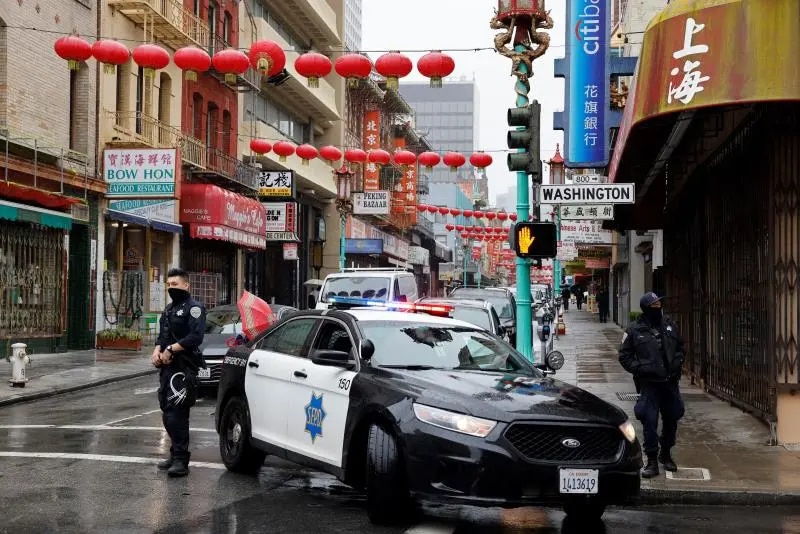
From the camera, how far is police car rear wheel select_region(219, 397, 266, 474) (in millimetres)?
9602

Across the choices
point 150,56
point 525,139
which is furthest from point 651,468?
point 150,56

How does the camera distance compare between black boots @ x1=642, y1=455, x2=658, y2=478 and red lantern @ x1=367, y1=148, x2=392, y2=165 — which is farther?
red lantern @ x1=367, y1=148, x2=392, y2=165

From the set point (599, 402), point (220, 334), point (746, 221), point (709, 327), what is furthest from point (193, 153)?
point (599, 402)

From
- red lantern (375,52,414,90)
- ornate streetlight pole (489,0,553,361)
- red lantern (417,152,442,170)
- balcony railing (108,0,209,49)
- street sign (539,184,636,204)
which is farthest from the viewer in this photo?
balcony railing (108,0,209,49)

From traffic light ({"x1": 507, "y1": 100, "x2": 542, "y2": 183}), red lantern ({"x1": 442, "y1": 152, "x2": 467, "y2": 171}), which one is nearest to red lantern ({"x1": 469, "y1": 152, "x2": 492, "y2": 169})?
red lantern ({"x1": 442, "y1": 152, "x2": 467, "y2": 171})

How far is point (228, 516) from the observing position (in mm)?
7867

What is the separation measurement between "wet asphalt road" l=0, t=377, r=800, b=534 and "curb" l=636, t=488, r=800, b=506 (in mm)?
155

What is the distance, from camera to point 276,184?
38.8 m

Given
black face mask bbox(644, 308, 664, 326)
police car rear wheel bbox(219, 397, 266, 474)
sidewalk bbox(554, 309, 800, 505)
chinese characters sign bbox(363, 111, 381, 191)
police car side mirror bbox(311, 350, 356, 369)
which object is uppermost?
chinese characters sign bbox(363, 111, 381, 191)

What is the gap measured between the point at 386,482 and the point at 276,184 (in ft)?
105

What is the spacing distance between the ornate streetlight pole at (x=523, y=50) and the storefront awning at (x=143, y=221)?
1615cm

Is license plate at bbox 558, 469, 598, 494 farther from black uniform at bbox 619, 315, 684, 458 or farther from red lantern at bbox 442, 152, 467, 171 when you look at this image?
red lantern at bbox 442, 152, 467, 171

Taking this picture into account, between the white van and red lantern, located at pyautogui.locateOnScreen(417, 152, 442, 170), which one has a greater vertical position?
red lantern, located at pyautogui.locateOnScreen(417, 152, 442, 170)

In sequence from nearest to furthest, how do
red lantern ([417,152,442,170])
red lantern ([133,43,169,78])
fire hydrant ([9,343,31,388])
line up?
fire hydrant ([9,343,31,388]) → red lantern ([133,43,169,78]) → red lantern ([417,152,442,170])
